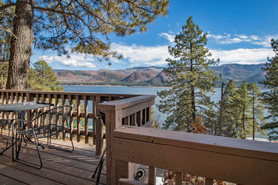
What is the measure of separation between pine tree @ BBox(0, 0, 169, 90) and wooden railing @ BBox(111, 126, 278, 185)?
4.50m

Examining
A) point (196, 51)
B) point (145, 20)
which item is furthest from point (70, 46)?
point (196, 51)

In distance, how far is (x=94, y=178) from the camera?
70.4 inches

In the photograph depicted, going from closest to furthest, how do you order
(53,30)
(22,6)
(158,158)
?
(158,158) < (22,6) < (53,30)

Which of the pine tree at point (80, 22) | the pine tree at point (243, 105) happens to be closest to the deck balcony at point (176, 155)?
the pine tree at point (80, 22)

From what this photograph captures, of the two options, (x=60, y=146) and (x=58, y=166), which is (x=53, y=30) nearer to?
(x=60, y=146)

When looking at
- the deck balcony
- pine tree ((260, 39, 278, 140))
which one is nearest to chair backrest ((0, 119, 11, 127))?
the deck balcony

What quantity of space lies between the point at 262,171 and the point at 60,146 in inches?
111

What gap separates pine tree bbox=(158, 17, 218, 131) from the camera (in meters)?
13.7

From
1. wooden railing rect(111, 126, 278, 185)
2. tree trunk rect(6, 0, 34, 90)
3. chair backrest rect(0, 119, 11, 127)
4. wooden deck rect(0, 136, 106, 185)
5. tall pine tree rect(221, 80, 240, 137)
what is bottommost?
tall pine tree rect(221, 80, 240, 137)

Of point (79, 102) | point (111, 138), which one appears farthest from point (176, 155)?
point (79, 102)

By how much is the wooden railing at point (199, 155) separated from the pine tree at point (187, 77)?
1296 centimetres

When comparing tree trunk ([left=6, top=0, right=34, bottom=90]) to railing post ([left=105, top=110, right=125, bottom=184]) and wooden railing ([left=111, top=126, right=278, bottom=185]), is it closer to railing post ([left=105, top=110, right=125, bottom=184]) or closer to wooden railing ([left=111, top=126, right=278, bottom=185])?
railing post ([left=105, top=110, right=125, bottom=184])

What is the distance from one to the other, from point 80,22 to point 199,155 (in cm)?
571

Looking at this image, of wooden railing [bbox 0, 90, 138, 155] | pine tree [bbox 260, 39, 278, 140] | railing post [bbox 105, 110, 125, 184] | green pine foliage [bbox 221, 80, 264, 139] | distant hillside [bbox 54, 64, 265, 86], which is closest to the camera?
railing post [bbox 105, 110, 125, 184]
